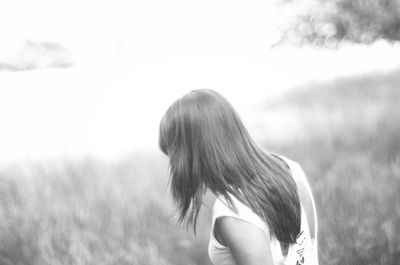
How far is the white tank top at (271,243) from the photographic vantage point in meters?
1.02

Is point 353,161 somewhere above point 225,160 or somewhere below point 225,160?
below

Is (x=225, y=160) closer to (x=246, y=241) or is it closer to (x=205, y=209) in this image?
(x=246, y=241)

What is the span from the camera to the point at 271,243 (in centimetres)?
114

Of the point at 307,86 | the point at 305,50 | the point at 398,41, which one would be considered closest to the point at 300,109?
the point at 307,86

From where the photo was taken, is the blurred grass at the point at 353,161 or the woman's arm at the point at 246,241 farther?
the blurred grass at the point at 353,161

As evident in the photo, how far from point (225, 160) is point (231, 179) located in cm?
5

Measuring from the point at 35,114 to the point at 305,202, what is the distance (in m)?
0.93

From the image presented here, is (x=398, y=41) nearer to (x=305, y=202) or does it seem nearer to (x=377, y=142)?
(x=377, y=142)

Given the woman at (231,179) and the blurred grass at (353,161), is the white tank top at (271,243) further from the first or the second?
the blurred grass at (353,161)

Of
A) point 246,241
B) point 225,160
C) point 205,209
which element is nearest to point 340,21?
point 205,209

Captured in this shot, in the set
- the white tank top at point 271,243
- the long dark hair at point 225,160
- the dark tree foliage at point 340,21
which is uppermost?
the dark tree foliage at point 340,21

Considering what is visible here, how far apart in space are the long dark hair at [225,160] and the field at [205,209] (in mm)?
538

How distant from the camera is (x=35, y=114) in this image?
1.48 m

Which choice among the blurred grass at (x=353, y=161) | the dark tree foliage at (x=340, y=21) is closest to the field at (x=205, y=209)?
the blurred grass at (x=353, y=161)
